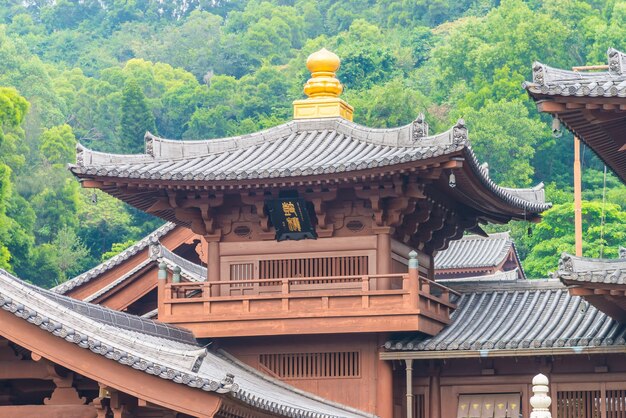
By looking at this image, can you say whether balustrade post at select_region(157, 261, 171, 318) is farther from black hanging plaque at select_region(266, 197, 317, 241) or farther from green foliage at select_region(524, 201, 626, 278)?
green foliage at select_region(524, 201, 626, 278)

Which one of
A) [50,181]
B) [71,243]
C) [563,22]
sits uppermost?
[563,22]

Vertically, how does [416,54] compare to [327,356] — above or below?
above

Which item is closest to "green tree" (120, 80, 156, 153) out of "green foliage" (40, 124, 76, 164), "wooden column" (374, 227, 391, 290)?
"green foliage" (40, 124, 76, 164)

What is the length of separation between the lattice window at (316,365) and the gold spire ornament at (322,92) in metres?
5.51

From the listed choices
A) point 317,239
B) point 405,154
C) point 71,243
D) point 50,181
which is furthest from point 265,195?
point 50,181

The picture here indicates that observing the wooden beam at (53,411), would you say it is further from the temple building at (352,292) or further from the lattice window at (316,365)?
the lattice window at (316,365)

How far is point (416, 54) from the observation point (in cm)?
12612

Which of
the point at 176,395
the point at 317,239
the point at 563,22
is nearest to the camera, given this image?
the point at 176,395

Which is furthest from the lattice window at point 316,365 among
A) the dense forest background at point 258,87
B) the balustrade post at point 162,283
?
the dense forest background at point 258,87

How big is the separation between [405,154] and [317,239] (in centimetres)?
302

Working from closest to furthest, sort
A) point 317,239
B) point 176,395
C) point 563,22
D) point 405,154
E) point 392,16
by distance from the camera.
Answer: point 176,395
point 405,154
point 317,239
point 563,22
point 392,16

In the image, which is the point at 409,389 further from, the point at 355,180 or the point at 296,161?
the point at 296,161

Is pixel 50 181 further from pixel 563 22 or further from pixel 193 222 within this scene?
pixel 193 222

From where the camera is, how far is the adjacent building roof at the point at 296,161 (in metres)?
28.4
